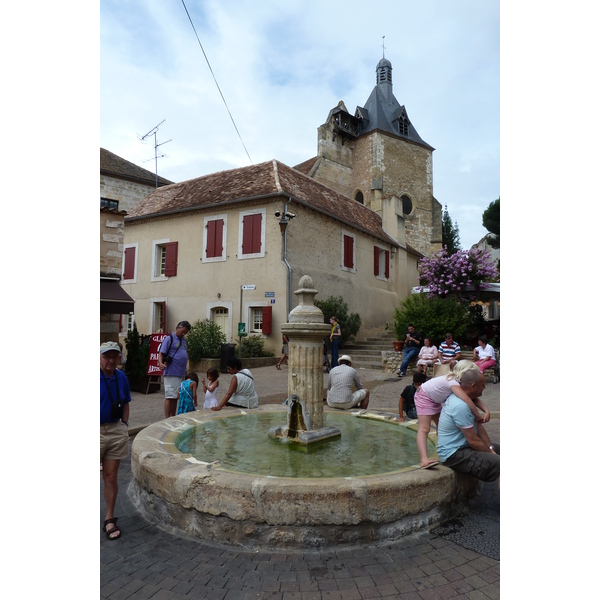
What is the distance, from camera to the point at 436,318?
43.8 ft

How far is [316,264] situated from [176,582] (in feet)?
46.8

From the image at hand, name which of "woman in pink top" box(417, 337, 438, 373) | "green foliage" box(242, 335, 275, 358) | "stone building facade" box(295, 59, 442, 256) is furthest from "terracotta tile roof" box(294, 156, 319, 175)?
"woman in pink top" box(417, 337, 438, 373)

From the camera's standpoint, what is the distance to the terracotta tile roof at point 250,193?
15.8m

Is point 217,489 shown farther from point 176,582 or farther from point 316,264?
point 316,264

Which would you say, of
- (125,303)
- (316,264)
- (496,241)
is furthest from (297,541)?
(496,241)

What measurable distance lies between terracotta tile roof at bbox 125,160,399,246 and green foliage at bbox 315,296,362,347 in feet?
11.0

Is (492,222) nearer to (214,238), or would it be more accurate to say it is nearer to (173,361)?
(214,238)

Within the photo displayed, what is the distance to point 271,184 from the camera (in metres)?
15.7

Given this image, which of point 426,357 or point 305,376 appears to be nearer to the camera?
point 305,376

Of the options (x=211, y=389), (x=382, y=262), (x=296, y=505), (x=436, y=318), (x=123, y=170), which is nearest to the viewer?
(x=296, y=505)

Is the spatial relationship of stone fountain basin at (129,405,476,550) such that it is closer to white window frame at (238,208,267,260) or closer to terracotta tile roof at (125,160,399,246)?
white window frame at (238,208,267,260)

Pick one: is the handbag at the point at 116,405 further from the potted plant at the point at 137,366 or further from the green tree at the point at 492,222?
the green tree at the point at 492,222

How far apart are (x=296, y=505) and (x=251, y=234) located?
13272mm

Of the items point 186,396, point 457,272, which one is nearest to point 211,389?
point 186,396
